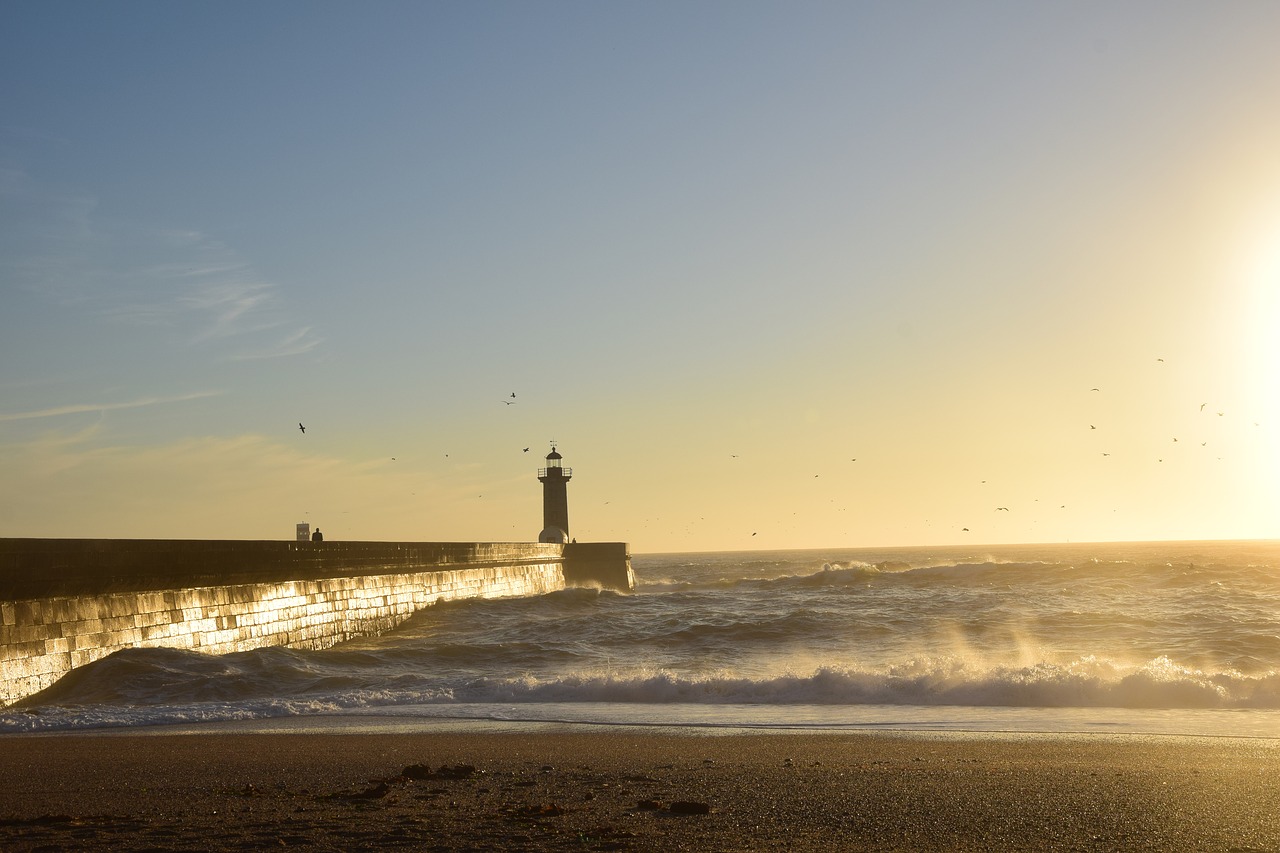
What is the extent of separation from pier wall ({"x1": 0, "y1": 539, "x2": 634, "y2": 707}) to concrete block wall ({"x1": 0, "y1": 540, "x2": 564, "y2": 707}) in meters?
0.02

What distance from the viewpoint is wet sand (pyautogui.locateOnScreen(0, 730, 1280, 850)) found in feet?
15.5

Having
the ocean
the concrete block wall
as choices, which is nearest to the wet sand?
the ocean

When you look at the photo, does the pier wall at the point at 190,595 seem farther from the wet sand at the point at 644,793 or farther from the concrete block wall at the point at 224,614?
the wet sand at the point at 644,793

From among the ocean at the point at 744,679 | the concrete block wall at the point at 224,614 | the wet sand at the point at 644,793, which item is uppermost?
the concrete block wall at the point at 224,614

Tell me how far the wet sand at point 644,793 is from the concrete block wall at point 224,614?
258cm

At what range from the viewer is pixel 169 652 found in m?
12.8

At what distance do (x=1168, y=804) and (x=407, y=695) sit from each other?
26.5 ft

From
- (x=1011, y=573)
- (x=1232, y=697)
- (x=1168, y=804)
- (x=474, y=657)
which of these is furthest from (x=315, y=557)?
(x=1011, y=573)

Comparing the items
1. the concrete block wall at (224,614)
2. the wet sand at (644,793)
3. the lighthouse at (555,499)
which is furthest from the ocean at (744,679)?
the lighthouse at (555,499)

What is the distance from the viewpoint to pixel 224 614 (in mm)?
14898

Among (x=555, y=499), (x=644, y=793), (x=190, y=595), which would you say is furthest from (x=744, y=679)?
(x=555, y=499)

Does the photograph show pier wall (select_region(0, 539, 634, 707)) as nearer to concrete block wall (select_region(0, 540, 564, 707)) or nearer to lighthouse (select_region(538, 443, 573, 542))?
concrete block wall (select_region(0, 540, 564, 707))

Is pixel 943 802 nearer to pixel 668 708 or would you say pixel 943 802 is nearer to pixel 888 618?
pixel 668 708

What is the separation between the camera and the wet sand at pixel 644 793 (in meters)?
4.73
